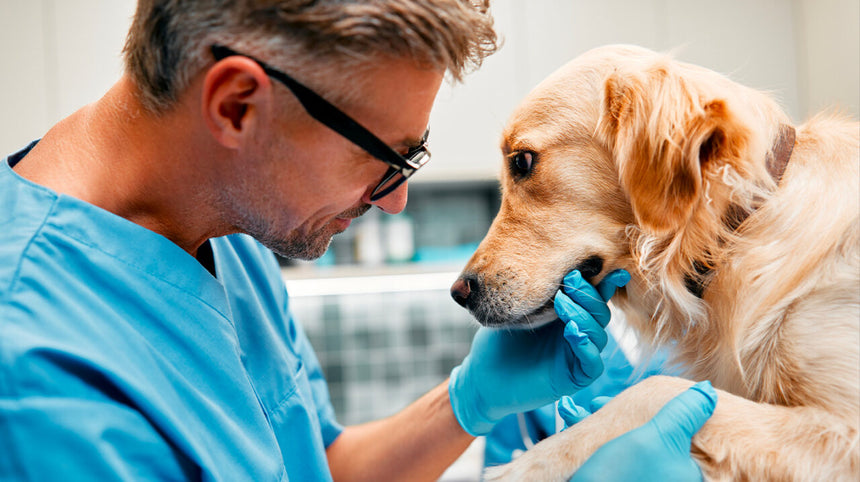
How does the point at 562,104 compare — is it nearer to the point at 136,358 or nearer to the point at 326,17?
the point at 326,17

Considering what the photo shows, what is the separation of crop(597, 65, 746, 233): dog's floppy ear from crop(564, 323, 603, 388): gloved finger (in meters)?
0.19

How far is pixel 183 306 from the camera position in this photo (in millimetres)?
792

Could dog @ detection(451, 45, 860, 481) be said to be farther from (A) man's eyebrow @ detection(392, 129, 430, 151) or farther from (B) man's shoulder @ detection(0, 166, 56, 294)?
(B) man's shoulder @ detection(0, 166, 56, 294)

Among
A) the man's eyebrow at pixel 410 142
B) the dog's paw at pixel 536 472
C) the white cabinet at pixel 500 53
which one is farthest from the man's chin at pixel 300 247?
the white cabinet at pixel 500 53

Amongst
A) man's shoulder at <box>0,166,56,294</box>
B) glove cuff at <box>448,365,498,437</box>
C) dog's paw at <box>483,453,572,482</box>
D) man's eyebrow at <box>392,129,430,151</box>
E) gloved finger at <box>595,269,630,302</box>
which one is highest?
man's eyebrow at <box>392,129,430,151</box>

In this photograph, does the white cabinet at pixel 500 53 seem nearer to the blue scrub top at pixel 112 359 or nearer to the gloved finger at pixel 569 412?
the gloved finger at pixel 569 412

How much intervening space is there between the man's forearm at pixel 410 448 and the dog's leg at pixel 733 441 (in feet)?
0.83

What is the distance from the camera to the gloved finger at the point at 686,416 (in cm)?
75

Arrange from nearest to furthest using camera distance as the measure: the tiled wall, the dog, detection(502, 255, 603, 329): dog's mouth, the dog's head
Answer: the dog, the dog's head, detection(502, 255, 603, 329): dog's mouth, the tiled wall

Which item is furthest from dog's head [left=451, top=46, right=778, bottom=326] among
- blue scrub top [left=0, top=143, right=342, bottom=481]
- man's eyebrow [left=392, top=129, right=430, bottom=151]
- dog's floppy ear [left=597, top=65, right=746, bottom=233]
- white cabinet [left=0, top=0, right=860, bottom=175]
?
white cabinet [left=0, top=0, right=860, bottom=175]

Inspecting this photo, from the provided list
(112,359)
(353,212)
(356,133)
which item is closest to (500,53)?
(353,212)

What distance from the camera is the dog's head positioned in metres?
0.82

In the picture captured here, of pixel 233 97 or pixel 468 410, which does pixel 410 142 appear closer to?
pixel 233 97

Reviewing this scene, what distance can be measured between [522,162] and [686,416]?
0.48 m
